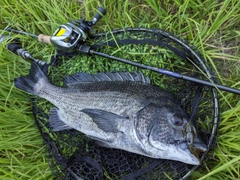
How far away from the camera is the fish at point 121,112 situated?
8.17 feet

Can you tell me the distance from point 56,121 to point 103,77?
654 mm

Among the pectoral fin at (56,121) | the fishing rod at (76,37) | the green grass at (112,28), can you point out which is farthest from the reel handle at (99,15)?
the pectoral fin at (56,121)

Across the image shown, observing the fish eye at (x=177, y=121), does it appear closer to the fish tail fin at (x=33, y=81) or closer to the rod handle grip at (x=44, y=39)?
the fish tail fin at (x=33, y=81)

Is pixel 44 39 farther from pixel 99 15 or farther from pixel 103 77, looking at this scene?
pixel 103 77

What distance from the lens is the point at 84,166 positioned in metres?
3.05

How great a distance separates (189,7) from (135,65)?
0.92 metres

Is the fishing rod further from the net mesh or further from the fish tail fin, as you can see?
the fish tail fin

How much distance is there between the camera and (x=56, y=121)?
3.15 m

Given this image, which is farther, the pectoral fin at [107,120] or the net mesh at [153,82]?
the net mesh at [153,82]

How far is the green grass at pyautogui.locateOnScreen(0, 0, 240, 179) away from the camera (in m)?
2.93

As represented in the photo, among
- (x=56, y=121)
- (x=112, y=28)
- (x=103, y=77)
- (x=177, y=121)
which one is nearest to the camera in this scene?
(x=177, y=121)

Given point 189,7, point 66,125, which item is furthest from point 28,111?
point 189,7

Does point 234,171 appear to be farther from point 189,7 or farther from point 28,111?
point 28,111

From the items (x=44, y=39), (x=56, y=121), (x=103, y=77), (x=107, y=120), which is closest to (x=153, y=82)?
(x=103, y=77)
